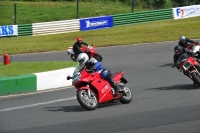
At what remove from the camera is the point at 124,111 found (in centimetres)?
1133

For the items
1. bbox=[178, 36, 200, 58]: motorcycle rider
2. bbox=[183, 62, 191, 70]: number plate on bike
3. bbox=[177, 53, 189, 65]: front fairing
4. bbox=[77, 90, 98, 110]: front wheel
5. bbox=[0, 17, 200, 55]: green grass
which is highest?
bbox=[178, 36, 200, 58]: motorcycle rider

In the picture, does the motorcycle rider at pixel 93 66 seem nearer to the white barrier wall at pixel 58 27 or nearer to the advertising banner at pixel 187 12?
the white barrier wall at pixel 58 27

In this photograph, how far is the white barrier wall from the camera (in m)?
35.9

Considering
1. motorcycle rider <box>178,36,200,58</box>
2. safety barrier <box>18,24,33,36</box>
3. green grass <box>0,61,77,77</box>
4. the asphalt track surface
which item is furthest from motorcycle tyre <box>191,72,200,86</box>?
safety barrier <box>18,24,33,36</box>

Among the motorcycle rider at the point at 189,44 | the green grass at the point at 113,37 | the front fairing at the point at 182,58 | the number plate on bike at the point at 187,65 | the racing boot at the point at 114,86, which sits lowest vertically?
the green grass at the point at 113,37

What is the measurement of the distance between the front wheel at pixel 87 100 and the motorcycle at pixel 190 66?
356 centimetres

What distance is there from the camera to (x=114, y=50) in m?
25.9

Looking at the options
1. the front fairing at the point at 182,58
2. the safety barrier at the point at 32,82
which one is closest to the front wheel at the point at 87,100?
the safety barrier at the point at 32,82

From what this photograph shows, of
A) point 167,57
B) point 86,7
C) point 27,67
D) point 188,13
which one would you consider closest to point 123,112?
point 27,67

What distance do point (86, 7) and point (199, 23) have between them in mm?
12519

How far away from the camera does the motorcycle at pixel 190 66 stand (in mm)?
14205

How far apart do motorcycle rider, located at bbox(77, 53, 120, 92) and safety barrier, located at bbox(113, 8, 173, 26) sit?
25447 mm

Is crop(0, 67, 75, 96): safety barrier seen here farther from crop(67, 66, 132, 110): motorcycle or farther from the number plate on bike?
the number plate on bike

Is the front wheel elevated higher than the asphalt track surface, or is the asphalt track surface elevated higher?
the front wheel
